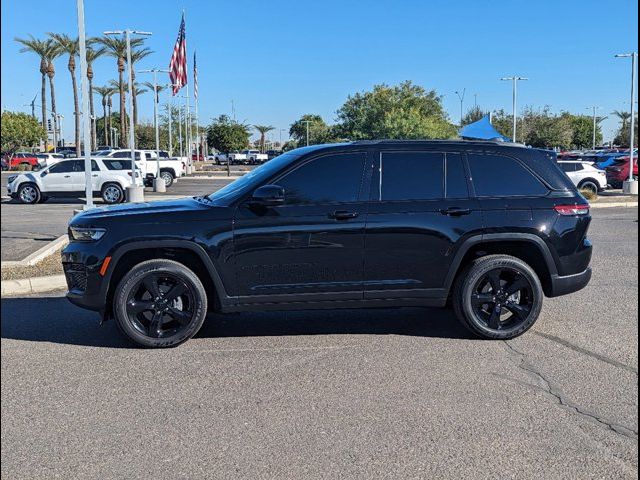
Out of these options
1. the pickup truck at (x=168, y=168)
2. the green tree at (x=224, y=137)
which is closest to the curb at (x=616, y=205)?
the pickup truck at (x=168, y=168)

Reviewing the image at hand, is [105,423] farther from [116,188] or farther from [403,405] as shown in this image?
[116,188]

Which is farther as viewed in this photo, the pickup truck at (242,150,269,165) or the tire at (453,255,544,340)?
the pickup truck at (242,150,269,165)

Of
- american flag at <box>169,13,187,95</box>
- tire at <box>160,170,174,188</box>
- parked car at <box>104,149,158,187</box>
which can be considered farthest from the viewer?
tire at <box>160,170,174,188</box>

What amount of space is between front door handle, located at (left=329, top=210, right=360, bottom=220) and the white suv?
1816 cm

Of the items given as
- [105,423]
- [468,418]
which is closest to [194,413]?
[105,423]

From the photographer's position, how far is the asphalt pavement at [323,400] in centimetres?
348

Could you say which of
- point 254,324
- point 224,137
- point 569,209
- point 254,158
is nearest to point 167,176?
point 224,137

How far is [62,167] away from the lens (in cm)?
2230

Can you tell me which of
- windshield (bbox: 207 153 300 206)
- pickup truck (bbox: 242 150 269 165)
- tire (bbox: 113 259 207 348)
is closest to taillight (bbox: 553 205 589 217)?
windshield (bbox: 207 153 300 206)

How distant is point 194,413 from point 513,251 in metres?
3.45

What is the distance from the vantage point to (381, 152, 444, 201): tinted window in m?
5.84

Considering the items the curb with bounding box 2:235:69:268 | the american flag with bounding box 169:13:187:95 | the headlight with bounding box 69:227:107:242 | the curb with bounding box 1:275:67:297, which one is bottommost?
the curb with bounding box 1:275:67:297

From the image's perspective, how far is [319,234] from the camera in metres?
5.61

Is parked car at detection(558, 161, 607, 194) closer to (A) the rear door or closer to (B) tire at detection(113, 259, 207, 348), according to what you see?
(A) the rear door
